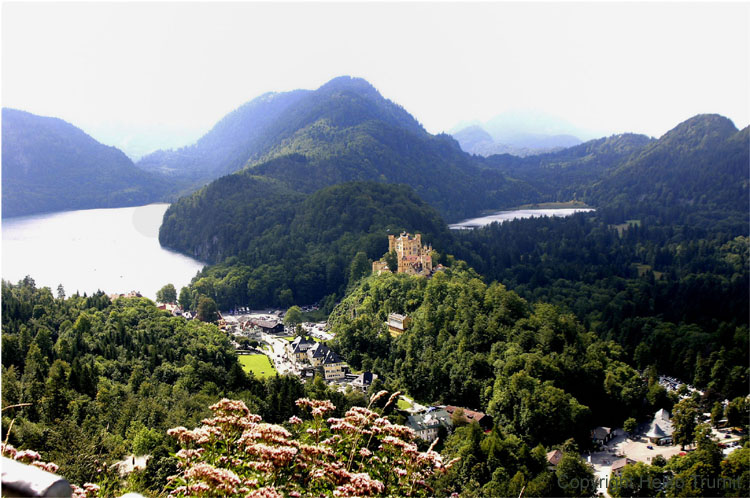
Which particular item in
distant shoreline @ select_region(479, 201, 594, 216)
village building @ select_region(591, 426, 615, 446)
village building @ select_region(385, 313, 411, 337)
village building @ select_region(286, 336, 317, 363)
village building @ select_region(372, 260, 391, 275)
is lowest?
village building @ select_region(591, 426, 615, 446)

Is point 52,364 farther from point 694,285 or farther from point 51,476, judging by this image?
point 694,285

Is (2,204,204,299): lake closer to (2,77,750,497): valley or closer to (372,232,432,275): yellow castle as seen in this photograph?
(2,77,750,497): valley

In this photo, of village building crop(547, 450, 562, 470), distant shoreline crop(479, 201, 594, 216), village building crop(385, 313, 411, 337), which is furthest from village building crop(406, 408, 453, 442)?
distant shoreline crop(479, 201, 594, 216)

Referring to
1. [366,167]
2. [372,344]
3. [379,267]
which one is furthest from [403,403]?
[366,167]

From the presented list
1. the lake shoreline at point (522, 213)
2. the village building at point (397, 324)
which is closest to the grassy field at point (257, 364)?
the village building at point (397, 324)

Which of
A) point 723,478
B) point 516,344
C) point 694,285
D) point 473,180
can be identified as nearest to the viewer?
point 723,478

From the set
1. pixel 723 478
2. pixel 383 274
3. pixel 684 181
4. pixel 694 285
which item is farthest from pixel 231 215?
pixel 684 181
